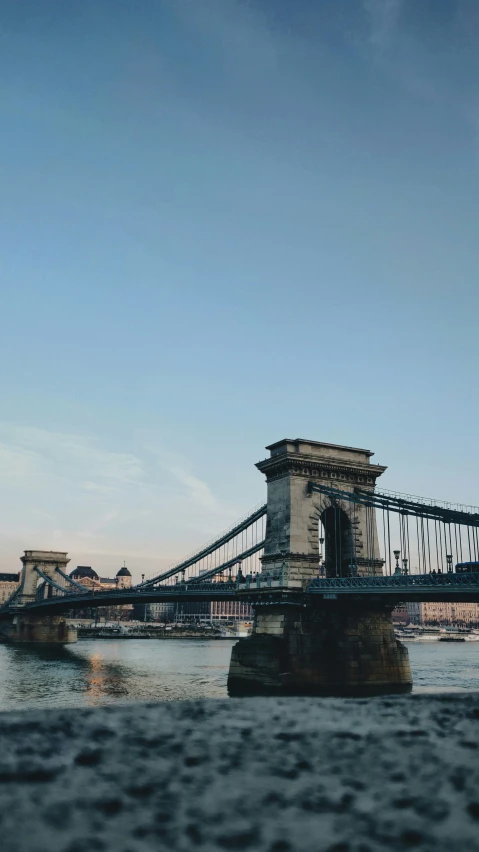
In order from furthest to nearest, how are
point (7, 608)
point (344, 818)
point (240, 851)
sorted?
point (7, 608) → point (344, 818) → point (240, 851)

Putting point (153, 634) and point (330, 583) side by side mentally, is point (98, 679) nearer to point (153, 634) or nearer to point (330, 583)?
point (330, 583)

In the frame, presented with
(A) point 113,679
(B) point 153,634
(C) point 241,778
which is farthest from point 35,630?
(C) point 241,778

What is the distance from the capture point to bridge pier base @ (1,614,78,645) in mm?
107062

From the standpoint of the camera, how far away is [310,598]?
42625 millimetres

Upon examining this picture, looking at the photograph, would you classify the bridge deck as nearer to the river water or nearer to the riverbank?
the river water

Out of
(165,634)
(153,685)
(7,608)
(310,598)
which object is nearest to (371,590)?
(310,598)

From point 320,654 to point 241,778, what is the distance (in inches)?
1641

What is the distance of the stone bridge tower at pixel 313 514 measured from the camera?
4469 cm

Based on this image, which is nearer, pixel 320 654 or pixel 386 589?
pixel 386 589

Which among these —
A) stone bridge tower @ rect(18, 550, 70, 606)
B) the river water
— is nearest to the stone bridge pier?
the river water

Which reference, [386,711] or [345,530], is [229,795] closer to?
[386,711]

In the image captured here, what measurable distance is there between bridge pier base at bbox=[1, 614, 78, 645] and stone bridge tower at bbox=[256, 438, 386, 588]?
71749 millimetres

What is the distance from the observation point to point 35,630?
107m

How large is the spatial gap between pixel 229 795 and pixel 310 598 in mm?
42034
